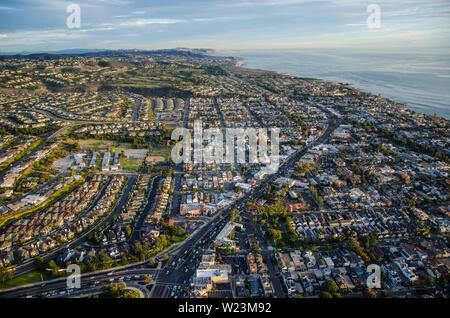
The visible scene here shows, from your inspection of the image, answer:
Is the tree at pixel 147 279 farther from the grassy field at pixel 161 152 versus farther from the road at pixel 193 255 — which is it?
the grassy field at pixel 161 152

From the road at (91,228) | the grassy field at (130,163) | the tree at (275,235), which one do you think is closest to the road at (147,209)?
the road at (91,228)

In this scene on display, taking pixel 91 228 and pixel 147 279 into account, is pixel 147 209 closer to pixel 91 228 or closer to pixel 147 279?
pixel 91 228

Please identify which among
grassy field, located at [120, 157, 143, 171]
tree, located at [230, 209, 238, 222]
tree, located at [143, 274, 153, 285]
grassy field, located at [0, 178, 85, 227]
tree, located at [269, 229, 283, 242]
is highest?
grassy field, located at [120, 157, 143, 171]

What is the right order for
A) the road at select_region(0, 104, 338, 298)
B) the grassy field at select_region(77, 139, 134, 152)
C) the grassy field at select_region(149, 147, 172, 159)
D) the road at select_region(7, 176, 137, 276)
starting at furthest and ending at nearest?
1. the grassy field at select_region(77, 139, 134, 152)
2. the grassy field at select_region(149, 147, 172, 159)
3. the road at select_region(7, 176, 137, 276)
4. the road at select_region(0, 104, 338, 298)

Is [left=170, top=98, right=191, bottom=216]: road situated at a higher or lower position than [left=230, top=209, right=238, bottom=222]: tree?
higher

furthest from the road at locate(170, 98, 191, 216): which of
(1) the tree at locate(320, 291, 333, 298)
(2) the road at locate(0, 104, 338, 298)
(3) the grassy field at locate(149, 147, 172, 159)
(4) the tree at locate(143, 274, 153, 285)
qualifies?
(1) the tree at locate(320, 291, 333, 298)

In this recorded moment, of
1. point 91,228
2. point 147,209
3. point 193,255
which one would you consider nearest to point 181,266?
point 193,255

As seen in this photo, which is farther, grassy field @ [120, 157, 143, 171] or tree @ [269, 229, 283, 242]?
grassy field @ [120, 157, 143, 171]

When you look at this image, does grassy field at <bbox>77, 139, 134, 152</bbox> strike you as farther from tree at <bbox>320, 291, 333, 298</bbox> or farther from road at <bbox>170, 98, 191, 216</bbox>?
tree at <bbox>320, 291, 333, 298</bbox>
